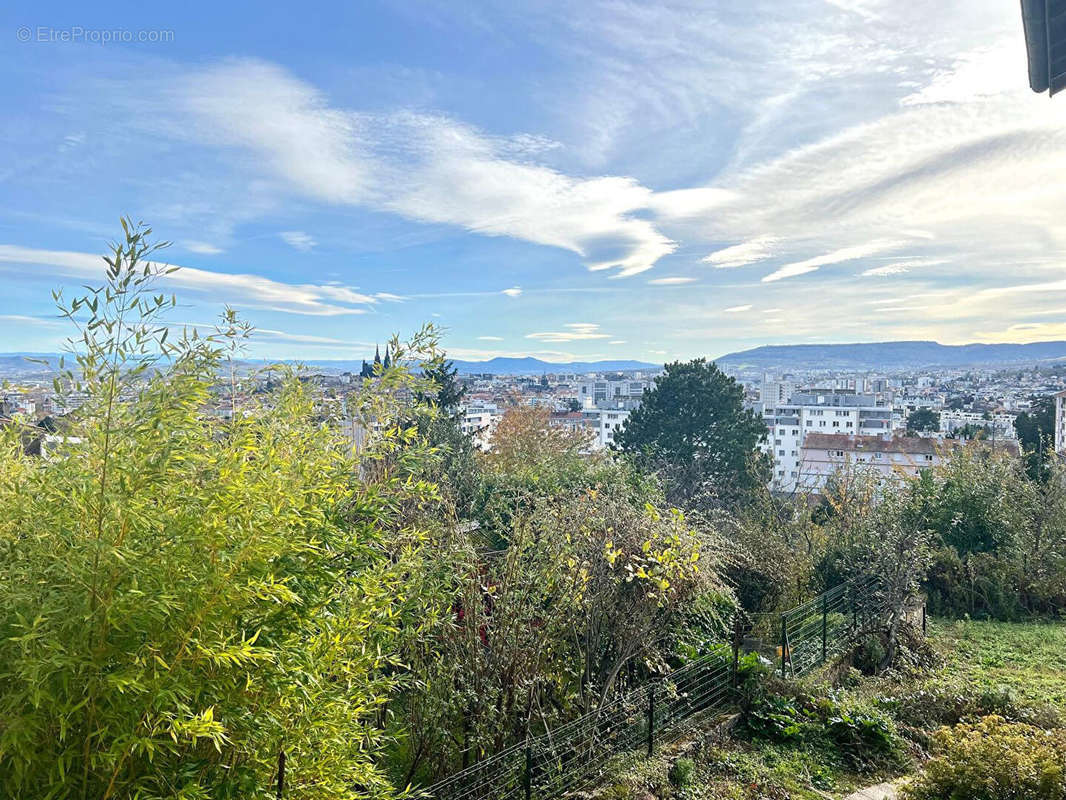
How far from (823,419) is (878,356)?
77832 millimetres

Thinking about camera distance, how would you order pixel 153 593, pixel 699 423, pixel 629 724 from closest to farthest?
pixel 153 593, pixel 629 724, pixel 699 423

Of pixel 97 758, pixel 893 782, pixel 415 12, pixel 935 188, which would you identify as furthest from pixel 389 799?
pixel 935 188

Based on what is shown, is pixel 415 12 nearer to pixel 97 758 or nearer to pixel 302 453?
pixel 302 453

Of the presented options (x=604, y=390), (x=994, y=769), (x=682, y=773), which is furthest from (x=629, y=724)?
(x=604, y=390)

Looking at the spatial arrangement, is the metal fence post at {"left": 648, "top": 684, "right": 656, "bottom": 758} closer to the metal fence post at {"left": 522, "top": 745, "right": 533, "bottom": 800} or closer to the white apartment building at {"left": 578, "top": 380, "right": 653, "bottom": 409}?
the metal fence post at {"left": 522, "top": 745, "right": 533, "bottom": 800}

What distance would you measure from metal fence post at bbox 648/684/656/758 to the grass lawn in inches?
121

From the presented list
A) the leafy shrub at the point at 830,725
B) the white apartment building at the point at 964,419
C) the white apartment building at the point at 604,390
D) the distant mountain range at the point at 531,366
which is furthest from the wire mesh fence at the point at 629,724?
the distant mountain range at the point at 531,366

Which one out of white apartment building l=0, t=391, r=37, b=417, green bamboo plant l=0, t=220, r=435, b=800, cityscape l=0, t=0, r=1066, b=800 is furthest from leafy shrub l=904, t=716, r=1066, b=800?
white apartment building l=0, t=391, r=37, b=417

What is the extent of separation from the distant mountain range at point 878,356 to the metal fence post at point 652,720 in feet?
396

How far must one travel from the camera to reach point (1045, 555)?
8594 mm

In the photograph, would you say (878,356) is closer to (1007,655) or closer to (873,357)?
(873,357)

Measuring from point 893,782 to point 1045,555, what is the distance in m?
6.40

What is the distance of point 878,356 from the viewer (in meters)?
125

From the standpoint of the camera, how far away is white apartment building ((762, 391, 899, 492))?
192 ft
